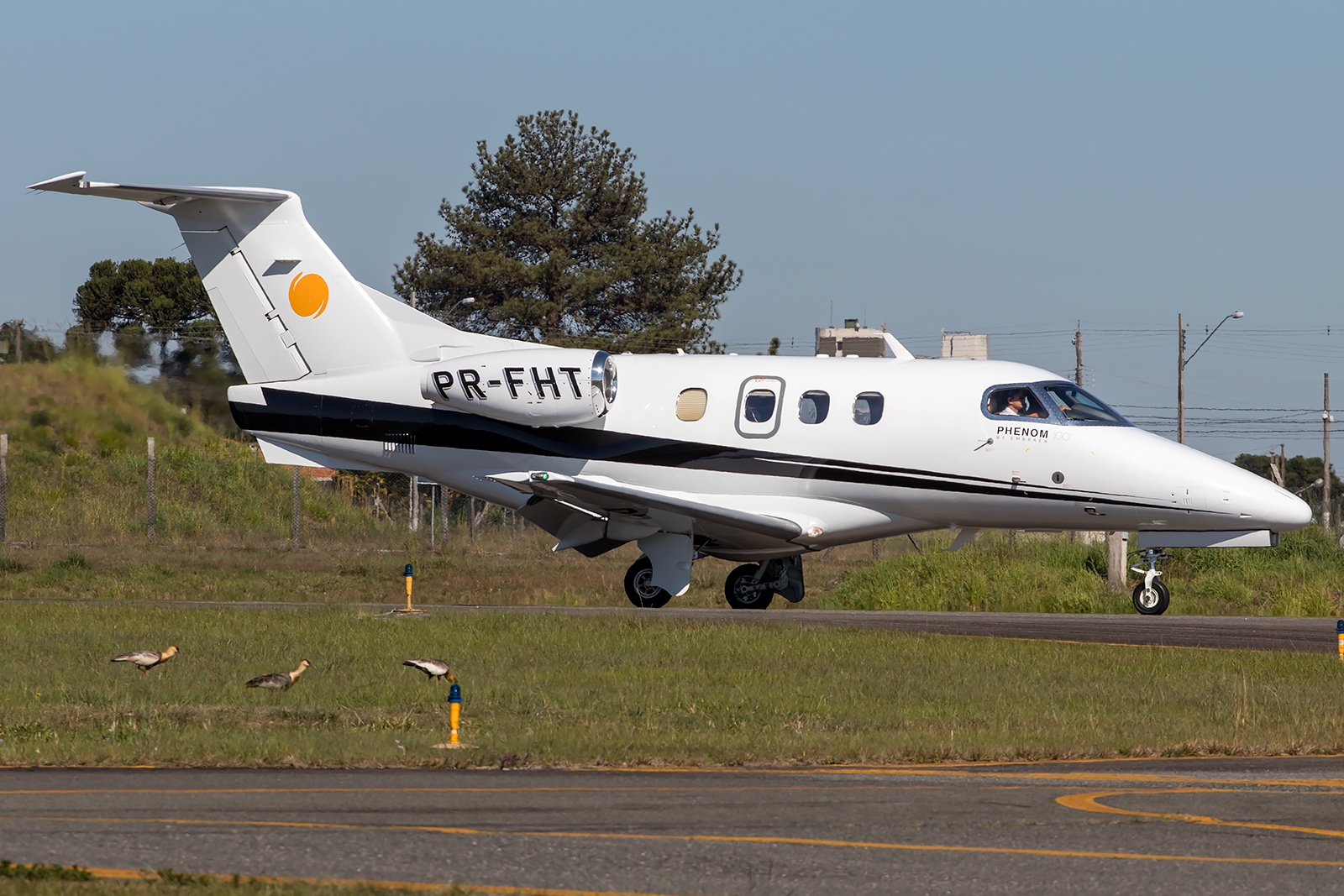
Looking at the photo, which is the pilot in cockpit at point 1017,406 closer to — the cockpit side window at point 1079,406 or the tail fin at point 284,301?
the cockpit side window at point 1079,406

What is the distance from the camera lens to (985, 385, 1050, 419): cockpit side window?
22.5m

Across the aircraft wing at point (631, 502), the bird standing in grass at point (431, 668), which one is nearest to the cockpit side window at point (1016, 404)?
the aircraft wing at point (631, 502)

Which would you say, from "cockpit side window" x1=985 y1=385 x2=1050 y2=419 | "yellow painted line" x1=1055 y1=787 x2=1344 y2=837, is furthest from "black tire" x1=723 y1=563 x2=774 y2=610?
"yellow painted line" x1=1055 y1=787 x2=1344 y2=837

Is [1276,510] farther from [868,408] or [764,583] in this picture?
[764,583]

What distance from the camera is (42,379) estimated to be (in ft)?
91.1

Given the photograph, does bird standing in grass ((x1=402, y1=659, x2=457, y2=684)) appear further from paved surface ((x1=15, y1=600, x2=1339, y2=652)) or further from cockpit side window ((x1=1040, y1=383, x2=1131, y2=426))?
cockpit side window ((x1=1040, y1=383, x2=1131, y2=426))

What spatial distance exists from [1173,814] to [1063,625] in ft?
41.3


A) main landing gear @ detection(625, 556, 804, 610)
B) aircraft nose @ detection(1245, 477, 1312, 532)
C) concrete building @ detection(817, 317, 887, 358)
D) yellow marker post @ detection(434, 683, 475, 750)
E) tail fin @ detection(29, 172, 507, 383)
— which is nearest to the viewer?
yellow marker post @ detection(434, 683, 475, 750)

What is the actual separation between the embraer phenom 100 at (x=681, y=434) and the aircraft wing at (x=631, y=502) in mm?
40

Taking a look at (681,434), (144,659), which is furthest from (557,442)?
(144,659)

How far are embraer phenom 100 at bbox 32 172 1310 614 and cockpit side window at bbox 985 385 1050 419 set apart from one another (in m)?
0.02

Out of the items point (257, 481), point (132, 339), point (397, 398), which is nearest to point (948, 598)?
point (397, 398)

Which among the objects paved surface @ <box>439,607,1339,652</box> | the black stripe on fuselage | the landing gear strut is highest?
the black stripe on fuselage

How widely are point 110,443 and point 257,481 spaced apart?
13.5 m
